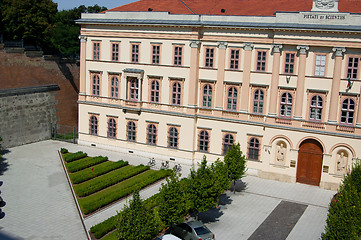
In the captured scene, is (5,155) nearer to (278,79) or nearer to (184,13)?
(184,13)

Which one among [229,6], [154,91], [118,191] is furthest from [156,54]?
[118,191]

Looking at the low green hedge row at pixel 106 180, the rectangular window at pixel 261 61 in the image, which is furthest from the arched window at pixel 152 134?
the rectangular window at pixel 261 61

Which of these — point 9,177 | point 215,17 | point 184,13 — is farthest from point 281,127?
point 9,177

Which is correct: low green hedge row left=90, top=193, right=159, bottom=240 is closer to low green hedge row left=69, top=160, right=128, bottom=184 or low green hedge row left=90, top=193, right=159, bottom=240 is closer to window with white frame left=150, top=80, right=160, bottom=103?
low green hedge row left=69, top=160, right=128, bottom=184

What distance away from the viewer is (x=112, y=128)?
4975 centimetres

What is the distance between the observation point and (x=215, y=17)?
43.5 m

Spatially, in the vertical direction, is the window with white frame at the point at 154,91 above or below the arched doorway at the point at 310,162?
above

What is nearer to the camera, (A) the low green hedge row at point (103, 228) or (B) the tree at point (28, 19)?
(A) the low green hedge row at point (103, 228)

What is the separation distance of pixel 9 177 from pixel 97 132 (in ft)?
42.8

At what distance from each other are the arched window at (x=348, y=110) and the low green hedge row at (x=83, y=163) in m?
24.8

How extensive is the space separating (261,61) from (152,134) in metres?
14.6

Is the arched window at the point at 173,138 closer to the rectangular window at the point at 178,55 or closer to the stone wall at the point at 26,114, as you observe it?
the rectangular window at the point at 178,55

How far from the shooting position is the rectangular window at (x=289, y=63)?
40906mm

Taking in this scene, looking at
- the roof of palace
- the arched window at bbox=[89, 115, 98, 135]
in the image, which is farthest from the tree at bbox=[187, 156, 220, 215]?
the arched window at bbox=[89, 115, 98, 135]
